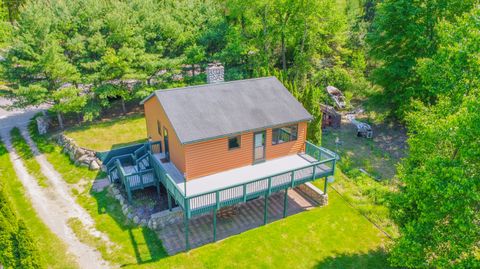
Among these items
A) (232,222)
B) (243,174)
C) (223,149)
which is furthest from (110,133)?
(232,222)

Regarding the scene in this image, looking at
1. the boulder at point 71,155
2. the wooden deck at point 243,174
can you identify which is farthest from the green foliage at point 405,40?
the boulder at point 71,155

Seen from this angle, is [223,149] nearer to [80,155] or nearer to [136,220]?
[136,220]

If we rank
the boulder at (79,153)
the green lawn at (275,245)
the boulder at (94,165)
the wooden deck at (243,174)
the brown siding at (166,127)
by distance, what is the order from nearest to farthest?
the green lawn at (275,245) < the wooden deck at (243,174) < the brown siding at (166,127) < the boulder at (94,165) < the boulder at (79,153)

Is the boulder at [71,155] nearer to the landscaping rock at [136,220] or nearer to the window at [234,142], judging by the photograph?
the landscaping rock at [136,220]

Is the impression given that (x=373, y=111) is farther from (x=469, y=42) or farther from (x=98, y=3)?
(x=98, y=3)

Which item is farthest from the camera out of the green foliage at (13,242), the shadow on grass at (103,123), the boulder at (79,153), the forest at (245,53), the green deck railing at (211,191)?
the shadow on grass at (103,123)

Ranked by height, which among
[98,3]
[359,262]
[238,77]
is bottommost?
[359,262]

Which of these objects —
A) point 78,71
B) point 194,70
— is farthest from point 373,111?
point 78,71
